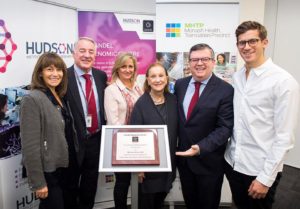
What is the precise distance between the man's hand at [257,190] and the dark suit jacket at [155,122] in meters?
0.63

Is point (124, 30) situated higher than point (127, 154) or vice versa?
point (124, 30)

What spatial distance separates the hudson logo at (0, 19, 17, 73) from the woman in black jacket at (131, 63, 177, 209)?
1116 millimetres

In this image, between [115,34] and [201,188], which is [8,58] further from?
[201,188]

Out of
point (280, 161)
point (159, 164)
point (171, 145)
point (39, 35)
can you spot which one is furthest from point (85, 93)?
point (280, 161)

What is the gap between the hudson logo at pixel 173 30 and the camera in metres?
3.10

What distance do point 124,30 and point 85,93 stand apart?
1.11 metres

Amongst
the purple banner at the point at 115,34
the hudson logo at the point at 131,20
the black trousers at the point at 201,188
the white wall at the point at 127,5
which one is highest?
the white wall at the point at 127,5

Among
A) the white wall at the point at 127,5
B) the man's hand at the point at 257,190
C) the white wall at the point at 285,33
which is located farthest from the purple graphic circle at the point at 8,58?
the white wall at the point at 285,33

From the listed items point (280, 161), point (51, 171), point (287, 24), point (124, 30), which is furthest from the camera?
point (287, 24)

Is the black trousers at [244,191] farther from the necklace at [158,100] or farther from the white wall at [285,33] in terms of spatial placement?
the white wall at [285,33]

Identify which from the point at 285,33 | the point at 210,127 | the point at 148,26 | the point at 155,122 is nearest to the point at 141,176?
the point at 155,122

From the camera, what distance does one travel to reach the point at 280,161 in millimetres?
1760

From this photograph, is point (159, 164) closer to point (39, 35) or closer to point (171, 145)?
point (171, 145)

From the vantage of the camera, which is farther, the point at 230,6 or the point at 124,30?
the point at 124,30
